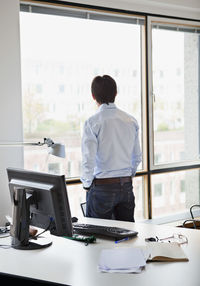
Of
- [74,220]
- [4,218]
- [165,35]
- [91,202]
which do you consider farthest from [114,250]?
[165,35]

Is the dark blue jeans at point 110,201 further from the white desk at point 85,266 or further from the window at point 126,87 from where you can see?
the window at point 126,87

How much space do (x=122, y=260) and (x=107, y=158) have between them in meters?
0.99

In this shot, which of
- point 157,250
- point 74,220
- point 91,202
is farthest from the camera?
point 91,202

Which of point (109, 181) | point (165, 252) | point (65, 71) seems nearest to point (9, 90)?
point (65, 71)

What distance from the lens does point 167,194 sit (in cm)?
456

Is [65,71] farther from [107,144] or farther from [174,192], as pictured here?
[174,192]

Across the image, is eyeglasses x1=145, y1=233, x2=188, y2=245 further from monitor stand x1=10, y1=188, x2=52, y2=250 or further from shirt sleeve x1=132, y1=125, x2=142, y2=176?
shirt sleeve x1=132, y1=125, x2=142, y2=176

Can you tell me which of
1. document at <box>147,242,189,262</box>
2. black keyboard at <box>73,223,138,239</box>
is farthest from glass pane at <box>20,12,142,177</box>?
document at <box>147,242,189,262</box>

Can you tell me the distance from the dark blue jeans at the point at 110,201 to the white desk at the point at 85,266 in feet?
1.66

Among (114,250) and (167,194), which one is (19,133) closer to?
(114,250)

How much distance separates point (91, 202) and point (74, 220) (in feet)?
0.83

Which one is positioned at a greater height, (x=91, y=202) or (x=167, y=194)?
(x=91, y=202)

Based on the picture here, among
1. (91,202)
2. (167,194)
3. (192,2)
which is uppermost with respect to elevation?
(192,2)

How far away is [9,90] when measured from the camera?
3.21 meters
